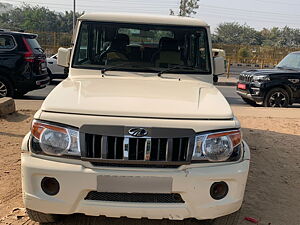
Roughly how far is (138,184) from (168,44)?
2.16 metres

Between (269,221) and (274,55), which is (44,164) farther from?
(274,55)

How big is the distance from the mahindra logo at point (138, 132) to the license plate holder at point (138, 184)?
0.30 meters

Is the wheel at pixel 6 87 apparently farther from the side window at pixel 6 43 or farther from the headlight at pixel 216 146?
the headlight at pixel 216 146

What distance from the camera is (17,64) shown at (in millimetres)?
10109

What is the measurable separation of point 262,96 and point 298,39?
74623 mm

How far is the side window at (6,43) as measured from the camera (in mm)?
10117

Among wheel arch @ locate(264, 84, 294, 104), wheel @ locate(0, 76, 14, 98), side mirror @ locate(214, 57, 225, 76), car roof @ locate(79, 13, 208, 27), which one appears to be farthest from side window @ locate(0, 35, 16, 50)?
side mirror @ locate(214, 57, 225, 76)

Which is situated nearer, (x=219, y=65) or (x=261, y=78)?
(x=219, y=65)

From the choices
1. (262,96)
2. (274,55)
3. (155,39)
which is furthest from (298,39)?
(155,39)

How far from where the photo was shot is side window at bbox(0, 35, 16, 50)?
10.1 meters

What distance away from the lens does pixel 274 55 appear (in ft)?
98.1

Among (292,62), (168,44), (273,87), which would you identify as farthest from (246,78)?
(168,44)

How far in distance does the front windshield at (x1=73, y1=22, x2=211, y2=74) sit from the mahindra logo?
163cm

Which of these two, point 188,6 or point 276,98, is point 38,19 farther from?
point 276,98
